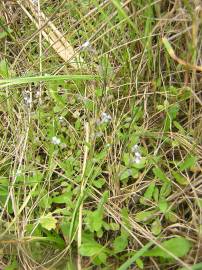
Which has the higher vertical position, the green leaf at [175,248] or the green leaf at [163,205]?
the green leaf at [163,205]

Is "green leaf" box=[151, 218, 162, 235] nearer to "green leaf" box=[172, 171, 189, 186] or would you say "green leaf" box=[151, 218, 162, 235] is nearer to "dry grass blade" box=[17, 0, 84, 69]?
"green leaf" box=[172, 171, 189, 186]

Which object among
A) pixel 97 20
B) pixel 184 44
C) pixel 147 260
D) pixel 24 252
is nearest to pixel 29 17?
pixel 97 20

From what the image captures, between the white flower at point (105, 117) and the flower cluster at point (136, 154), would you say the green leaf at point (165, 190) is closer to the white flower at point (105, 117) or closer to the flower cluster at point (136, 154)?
the flower cluster at point (136, 154)

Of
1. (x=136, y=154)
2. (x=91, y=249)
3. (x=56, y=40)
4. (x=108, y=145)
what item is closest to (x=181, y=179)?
(x=136, y=154)

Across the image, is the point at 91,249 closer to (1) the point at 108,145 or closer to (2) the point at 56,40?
(1) the point at 108,145

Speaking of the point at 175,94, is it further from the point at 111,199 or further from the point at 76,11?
the point at 76,11

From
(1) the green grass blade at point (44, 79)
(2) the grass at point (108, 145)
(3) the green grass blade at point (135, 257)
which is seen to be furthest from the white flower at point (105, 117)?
(3) the green grass blade at point (135, 257)
